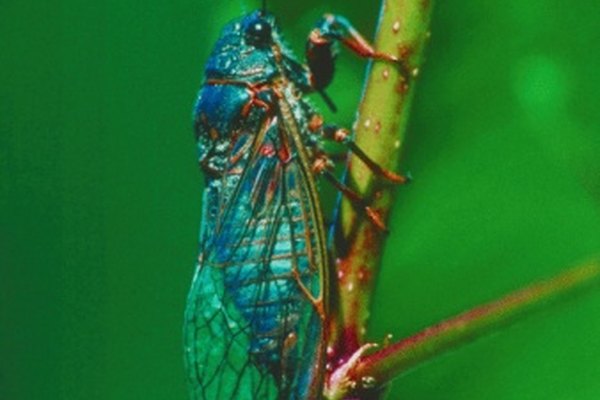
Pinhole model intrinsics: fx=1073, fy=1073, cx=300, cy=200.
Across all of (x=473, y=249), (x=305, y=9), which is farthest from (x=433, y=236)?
(x=305, y=9)

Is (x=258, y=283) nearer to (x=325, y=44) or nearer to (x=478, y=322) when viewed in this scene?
(x=325, y=44)

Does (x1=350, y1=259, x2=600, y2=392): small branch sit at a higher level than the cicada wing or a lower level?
lower

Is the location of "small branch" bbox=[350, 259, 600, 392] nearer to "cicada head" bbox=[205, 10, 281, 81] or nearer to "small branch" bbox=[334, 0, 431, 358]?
"small branch" bbox=[334, 0, 431, 358]

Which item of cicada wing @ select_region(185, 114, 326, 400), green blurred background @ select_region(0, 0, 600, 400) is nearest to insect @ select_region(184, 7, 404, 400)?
cicada wing @ select_region(185, 114, 326, 400)

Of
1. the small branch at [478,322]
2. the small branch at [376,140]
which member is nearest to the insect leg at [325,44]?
the small branch at [376,140]

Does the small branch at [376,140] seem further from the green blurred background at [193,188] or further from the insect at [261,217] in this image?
the green blurred background at [193,188]

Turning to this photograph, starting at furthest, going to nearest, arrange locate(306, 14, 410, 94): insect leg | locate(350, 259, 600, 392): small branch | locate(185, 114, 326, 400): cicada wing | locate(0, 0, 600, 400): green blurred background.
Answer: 1. locate(0, 0, 600, 400): green blurred background
2. locate(306, 14, 410, 94): insect leg
3. locate(185, 114, 326, 400): cicada wing
4. locate(350, 259, 600, 392): small branch
